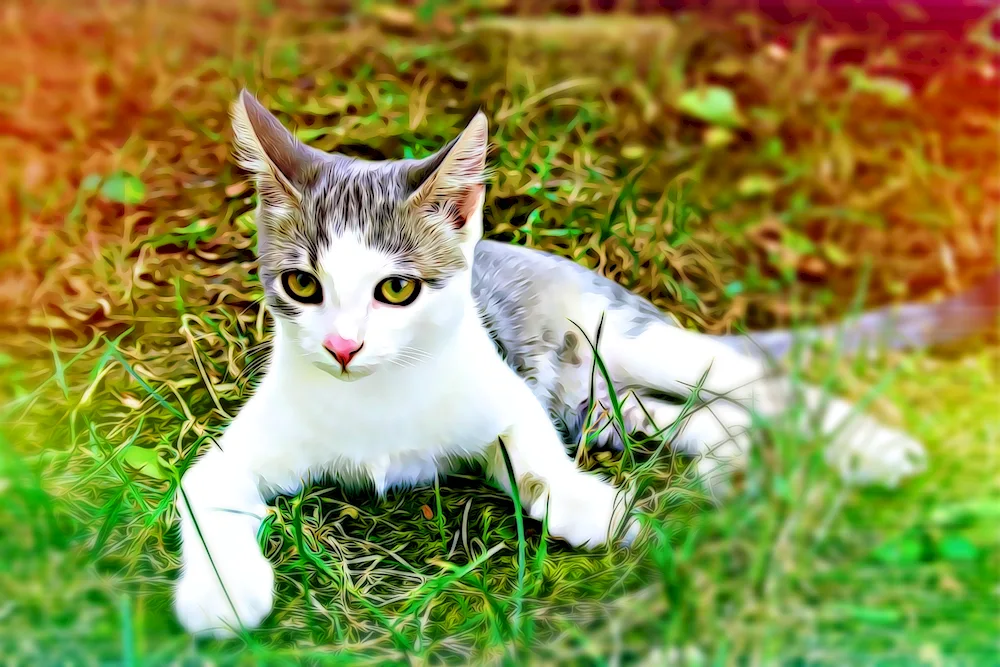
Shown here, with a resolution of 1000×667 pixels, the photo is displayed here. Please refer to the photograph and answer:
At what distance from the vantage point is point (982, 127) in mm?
1700

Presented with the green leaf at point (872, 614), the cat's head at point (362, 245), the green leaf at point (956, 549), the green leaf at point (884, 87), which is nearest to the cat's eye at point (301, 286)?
the cat's head at point (362, 245)

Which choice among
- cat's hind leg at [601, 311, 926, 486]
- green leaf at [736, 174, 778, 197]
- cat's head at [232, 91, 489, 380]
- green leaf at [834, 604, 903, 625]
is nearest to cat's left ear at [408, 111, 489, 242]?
cat's head at [232, 91, 489, 380]

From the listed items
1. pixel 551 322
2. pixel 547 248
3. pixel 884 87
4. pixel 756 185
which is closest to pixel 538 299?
pixel 551 322

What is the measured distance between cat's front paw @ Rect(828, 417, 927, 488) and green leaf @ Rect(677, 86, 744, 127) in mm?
941

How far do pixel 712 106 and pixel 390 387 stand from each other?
4.08ft

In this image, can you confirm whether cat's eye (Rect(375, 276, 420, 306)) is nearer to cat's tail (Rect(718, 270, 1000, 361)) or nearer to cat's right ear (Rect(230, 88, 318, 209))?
cat's right ear (Rect(230, 88, 318, 209))

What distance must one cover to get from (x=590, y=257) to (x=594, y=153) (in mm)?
304

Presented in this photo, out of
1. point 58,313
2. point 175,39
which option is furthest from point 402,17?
point 58,313

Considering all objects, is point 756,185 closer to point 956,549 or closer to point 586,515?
point 956,549

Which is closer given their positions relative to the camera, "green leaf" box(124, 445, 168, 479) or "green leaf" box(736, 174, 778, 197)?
"green leaf" box(124, 445, 168, 479)

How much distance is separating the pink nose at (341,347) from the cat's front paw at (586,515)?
1.15 ft

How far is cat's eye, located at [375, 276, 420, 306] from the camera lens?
3.18ft

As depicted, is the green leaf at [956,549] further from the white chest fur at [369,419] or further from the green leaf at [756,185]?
the green leaf at [756,185]

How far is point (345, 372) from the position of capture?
94 centimetres
